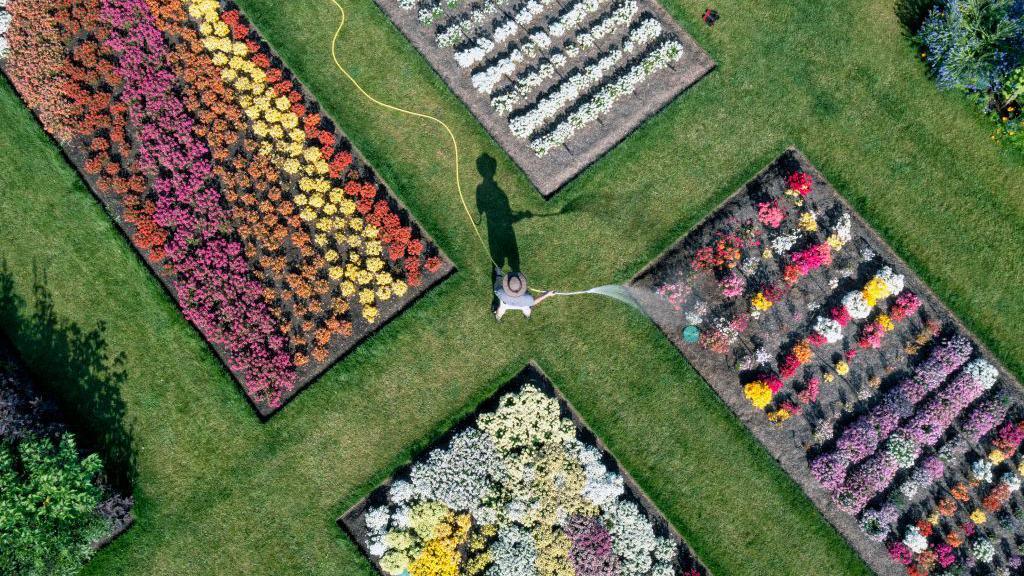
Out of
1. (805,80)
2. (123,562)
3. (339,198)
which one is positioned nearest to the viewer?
(123,562)

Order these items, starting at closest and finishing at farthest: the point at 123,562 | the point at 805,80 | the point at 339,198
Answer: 1. the point at 123,562
2. the point at 339,198
3. the point at 805,80

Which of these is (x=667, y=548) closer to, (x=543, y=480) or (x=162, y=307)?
(x=543, y=480)

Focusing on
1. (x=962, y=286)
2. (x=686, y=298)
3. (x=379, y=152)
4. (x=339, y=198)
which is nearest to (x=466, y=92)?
(x=379, y=152)

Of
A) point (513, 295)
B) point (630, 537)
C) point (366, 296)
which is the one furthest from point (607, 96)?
point (630, 537)

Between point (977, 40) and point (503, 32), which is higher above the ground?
point (503, 32)

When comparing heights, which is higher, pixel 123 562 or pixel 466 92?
pixel 466 92

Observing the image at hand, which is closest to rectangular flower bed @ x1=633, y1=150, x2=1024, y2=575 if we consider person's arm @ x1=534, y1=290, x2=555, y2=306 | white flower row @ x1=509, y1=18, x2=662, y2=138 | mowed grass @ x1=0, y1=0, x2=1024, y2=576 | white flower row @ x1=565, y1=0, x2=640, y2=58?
mowed grass @ x1=0, y1=0, x2=1024, y2=576

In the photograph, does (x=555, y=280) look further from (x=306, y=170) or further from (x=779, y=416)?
(x=306, y=170)
